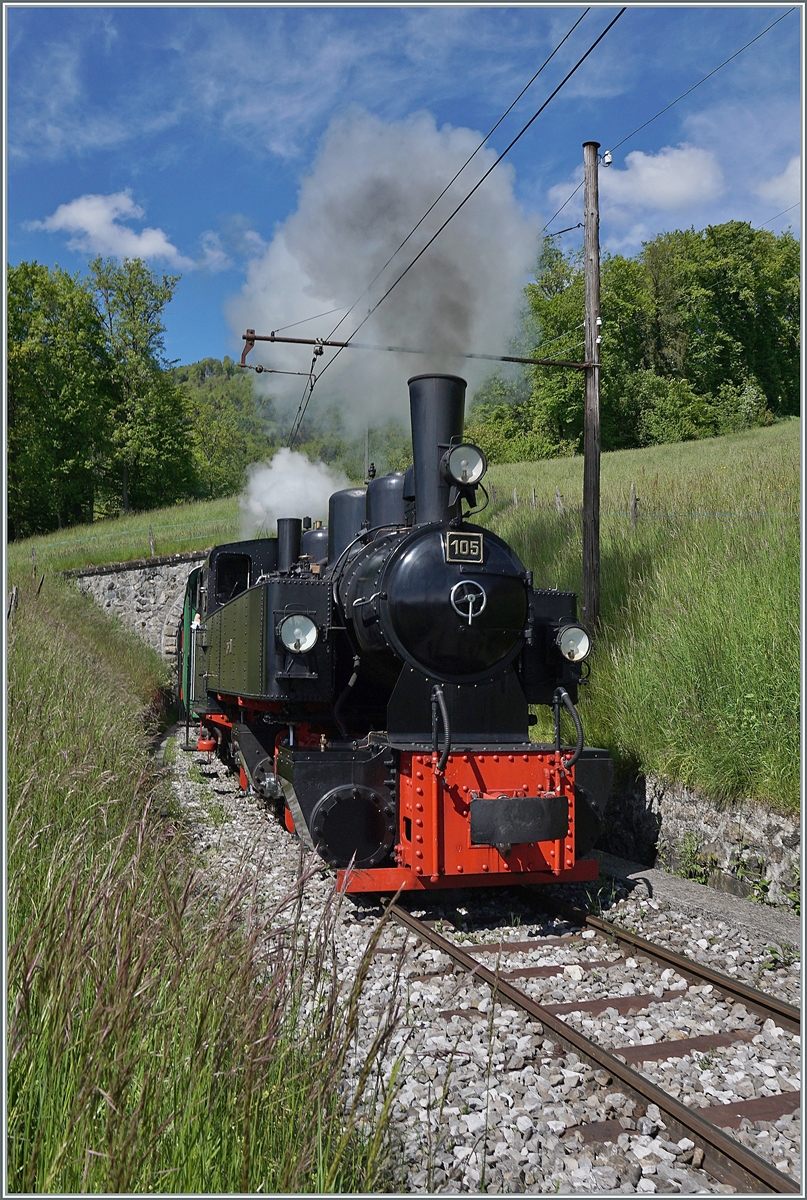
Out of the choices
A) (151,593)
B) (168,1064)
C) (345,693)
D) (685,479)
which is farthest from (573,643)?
(151,593)

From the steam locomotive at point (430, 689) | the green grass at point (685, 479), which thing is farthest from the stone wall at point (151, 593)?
the steam locomotive at point (430, 689)

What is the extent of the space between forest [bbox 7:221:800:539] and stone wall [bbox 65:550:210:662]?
15222 millimetres

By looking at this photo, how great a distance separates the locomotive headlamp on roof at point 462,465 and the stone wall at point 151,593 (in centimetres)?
1696

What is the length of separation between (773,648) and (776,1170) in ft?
13.7

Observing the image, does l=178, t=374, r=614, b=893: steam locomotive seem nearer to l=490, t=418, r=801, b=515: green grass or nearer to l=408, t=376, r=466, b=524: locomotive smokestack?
l=408, t=376, r=466, b=524: locomotive smokestack

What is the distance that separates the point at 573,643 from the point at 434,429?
75.8 inches

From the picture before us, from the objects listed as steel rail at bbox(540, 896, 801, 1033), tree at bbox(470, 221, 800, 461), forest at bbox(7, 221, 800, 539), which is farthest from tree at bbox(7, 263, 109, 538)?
steel rail at bbox(540, 896, 801, 1033)

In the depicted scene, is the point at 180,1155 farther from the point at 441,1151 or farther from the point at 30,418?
the point at 30,418

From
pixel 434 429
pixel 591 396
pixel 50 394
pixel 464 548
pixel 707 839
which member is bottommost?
pixel 707 839

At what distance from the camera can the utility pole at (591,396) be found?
8656 mm

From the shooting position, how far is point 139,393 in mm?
41875

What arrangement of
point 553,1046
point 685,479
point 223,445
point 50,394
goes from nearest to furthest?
point 553,1046, point 685,479, point 50,394, point 223,445

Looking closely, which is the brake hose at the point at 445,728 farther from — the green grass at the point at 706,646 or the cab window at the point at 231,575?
the cab window at the point at 231,575

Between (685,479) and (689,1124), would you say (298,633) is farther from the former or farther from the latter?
(685,479)
